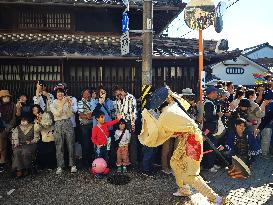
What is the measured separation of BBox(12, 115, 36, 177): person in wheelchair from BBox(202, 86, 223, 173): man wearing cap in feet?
14.7

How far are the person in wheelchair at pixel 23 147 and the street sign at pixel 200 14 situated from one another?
4.77 metres

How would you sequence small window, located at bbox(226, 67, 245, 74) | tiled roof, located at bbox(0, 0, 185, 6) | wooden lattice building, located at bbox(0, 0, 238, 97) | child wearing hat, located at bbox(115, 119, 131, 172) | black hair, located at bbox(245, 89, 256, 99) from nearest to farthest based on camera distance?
child wearing hat, located at bbox(115, 119, 131, 172), black hair, located at bbox(245, 89, 256, 99), wooden lattice building, located at bbox(0, 0, 238, 97), tiled roof, located at bbox(0, 0, 185, 6), small window, located at bbox(226, 67, 245, 74)

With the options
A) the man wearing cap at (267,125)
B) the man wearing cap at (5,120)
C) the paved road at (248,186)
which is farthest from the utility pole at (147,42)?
the man wearing cap at (267,125)

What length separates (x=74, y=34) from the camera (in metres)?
11.6

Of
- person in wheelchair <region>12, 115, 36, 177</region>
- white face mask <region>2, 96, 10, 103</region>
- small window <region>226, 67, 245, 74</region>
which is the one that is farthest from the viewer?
small window <region>226, 67, 245, 74</region>

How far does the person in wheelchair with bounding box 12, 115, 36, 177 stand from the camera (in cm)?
720

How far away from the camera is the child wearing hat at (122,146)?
296 inches

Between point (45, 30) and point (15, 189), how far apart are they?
6960mm

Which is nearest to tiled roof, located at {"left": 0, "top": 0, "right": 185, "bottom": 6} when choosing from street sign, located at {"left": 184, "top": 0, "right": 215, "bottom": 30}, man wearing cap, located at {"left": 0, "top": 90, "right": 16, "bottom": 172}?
man wearing cap, located at {"left": 0, "top": 90, "right": 16, "bottom": 172}

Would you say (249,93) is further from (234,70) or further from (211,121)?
(234,70)

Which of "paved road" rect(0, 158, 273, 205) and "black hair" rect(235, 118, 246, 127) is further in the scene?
"black hair" rect(235, 118, 246, 127)

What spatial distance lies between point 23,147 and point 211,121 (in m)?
4.84

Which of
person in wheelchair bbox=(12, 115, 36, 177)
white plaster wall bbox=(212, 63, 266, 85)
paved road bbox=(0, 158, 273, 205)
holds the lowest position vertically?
paved road bbox=(0, 158, 273, 205)

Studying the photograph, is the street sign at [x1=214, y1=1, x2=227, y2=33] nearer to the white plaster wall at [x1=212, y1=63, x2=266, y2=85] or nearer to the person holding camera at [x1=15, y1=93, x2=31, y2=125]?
the person holding camera at [x1=15, y1=93, x2=31, y2=125]
